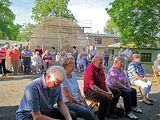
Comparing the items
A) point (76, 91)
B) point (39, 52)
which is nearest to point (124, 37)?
point (39, 52)

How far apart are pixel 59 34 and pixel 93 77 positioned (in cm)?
2403

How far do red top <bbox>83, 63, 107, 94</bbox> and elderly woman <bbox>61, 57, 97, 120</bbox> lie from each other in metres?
0.58

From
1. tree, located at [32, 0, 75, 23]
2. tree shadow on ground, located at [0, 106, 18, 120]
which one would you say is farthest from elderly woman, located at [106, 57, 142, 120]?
tree, located at [32, 0, 75, 23]

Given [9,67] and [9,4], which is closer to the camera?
[9,67]

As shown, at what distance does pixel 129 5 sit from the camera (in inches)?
818

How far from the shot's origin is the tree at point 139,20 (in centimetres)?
2084

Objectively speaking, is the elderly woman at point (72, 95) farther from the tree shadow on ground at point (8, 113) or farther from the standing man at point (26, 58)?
the standing man at point (26, 58)

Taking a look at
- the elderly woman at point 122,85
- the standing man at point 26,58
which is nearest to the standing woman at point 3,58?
the standing man at point 26,58

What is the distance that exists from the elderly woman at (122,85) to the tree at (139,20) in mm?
15513

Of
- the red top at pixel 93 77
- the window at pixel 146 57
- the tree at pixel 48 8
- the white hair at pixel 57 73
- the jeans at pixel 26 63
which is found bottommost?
the window at pixel 146 57

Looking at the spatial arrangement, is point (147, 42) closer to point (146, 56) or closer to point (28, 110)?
point (146, 56)

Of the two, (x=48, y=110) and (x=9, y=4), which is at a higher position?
(x=9, y=4)

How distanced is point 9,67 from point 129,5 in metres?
12.1

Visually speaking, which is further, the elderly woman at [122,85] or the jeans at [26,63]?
the jeans at [26,63]
